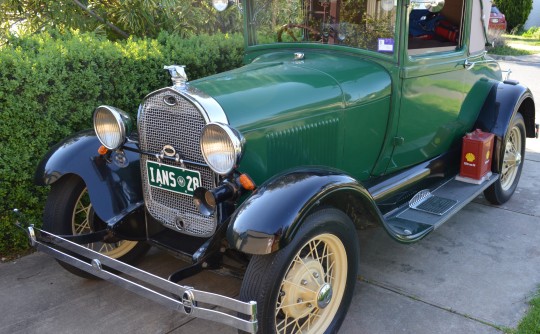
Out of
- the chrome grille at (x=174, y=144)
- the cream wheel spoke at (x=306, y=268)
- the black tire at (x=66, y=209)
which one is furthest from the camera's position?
the black tire at (x=66, y=209)

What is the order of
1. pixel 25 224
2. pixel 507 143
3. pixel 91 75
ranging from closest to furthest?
1. pixel 25 224
2. pixel 91 75
3. pixel 507 143

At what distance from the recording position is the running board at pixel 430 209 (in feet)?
10.2

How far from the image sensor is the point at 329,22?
343 cm

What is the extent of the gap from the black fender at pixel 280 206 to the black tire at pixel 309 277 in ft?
0.31

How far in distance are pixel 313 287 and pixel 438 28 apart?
2.65 meters

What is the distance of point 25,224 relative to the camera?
2906 millimetres

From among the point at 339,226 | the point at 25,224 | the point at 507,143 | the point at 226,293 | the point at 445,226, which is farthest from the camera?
the point at 507,143

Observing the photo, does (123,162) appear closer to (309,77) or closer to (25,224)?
(25,224)

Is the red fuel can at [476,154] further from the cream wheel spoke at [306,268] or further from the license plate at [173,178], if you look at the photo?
the license plate at [173,178]

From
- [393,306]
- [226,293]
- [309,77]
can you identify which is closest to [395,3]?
[309,77]

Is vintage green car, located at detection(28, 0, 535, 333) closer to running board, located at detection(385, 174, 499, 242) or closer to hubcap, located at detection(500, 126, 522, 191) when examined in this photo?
running board, located at detection(385, 174, 499, 242)

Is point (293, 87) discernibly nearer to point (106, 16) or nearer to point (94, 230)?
point (94, 230)

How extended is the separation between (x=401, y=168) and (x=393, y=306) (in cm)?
110

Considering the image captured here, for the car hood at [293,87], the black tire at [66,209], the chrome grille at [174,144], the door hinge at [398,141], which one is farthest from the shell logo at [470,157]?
the black tire at [66,209]
